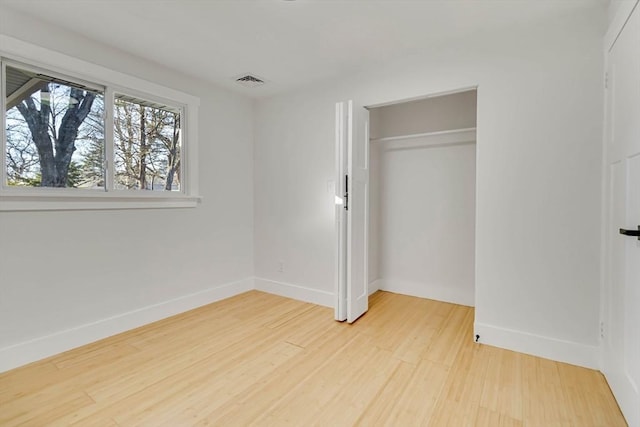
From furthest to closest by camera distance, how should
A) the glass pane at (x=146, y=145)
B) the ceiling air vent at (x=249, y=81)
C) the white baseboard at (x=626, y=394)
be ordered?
the ceiling air vent at (x=249, y=81)
the glass pane at (x=146, y=145)
the white baseboard at (x=626, y=394)

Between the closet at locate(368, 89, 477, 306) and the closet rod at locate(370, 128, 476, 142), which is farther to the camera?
the closet at locate(368, 89, 477, 306)

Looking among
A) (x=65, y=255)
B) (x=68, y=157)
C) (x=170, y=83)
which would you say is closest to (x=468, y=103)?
(x=170, y=83)

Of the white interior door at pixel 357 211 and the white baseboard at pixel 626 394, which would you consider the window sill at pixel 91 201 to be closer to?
the white interior door at pixel 357 211

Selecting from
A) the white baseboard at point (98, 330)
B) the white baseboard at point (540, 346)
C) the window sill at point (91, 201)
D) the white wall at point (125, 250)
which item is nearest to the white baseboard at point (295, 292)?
the white wall at point (125, 250)

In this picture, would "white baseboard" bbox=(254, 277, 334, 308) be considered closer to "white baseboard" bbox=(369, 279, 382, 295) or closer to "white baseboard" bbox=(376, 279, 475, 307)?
"white baseboard" bbox=(369, 279, 382, 295)

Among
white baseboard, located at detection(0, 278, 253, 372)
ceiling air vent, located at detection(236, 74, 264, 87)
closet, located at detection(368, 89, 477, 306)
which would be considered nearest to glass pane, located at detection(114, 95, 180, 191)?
ceiling air vent, located at detection(236, 74, 264, 87)

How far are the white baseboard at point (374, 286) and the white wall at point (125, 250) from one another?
58.5 inches

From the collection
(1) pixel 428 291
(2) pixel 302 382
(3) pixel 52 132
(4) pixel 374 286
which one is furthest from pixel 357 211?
(3) pixel 52 132

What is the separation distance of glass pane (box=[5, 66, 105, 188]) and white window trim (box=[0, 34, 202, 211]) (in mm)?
80

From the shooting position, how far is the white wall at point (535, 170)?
6.79 feet

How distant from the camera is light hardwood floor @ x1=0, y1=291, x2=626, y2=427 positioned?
1.62 m

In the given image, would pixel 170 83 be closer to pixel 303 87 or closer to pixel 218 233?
pixel 303 87

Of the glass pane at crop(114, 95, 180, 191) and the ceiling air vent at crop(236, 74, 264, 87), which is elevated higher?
the ceiling air vent at crop(236, 74, 264, 87)

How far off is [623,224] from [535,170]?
651 millimetres
